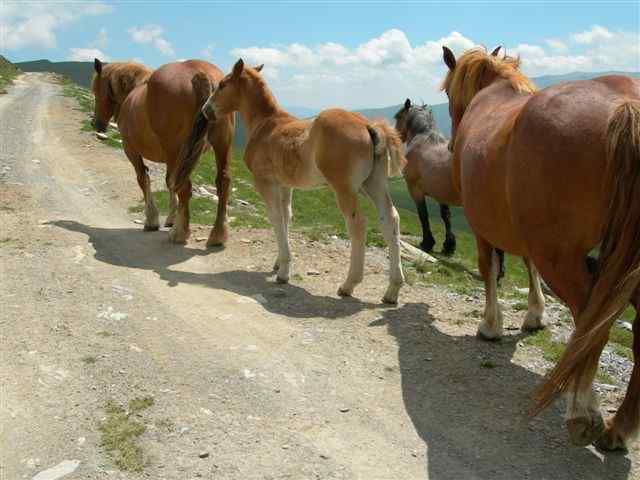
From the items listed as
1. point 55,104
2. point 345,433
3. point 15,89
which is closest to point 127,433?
point 345,433

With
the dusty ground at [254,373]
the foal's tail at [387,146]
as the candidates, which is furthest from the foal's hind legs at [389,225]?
the dusty ground at [254,373]

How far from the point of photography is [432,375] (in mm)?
5445

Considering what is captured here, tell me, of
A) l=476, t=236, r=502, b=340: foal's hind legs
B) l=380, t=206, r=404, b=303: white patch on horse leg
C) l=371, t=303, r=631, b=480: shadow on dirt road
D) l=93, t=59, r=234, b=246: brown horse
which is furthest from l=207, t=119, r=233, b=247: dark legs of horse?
l=476, t=236, r=502, b=340: foal's hind legs

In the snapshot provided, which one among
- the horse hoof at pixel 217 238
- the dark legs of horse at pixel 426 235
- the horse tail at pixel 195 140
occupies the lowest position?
the dark legs of horse at pixel 426 235

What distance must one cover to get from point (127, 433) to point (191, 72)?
670 centimetres

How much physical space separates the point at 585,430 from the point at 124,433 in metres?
3.19

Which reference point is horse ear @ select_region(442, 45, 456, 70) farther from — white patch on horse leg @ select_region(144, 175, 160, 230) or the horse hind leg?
white patch on horse leg @ select_region(144, 175, 160, 230)

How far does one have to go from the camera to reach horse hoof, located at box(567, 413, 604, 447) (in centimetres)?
400

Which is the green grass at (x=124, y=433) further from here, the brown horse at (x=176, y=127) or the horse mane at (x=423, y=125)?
the horse mane at (x=423, y=125)

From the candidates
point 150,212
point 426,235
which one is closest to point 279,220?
point 150,212

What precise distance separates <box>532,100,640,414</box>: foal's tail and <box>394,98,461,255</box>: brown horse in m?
8.89

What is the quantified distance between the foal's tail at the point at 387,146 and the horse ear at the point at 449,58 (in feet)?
4.28

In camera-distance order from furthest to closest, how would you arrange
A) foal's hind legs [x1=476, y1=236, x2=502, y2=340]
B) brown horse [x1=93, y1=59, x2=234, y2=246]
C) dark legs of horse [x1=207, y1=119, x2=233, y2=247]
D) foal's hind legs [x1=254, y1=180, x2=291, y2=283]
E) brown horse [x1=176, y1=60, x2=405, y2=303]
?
dark legs of horse [x1=207, y1=119, x2=233, y2=247], brown horse [x1=93, y1=59, x2=234, y2=246], foal's hind legs [x1=254, y1=180, x2=291, y2=283], brown horse [x1=176, y1=60, x2=405, y2=303], foal's hind legs [x1=476, y1=236, x2=502, y2=340]

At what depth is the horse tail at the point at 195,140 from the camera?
9.02 metres
